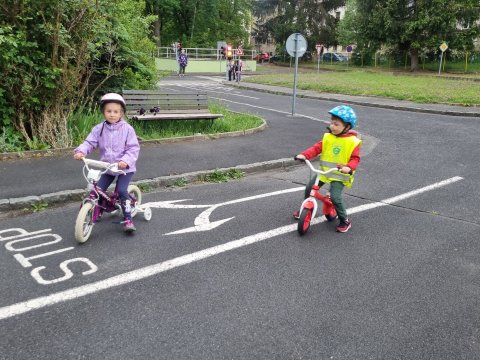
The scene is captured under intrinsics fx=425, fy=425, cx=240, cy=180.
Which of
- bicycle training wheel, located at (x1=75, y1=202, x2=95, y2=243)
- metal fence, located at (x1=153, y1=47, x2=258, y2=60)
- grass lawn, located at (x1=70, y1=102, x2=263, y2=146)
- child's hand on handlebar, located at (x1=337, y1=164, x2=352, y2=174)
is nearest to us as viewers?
bicycle training wheel, located at (x1=75, y1=202, x2=95, y2=243)

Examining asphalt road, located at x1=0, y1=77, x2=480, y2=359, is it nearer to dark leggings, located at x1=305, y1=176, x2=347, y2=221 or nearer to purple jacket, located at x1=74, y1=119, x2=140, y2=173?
dark leggings, located at x1=305, y1=176, x2=347, y2=221

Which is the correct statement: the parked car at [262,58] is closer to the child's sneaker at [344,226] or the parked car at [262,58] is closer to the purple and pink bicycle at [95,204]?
the child's sneaker at [344,226]

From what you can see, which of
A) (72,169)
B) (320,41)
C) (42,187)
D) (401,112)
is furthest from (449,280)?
(320,41)

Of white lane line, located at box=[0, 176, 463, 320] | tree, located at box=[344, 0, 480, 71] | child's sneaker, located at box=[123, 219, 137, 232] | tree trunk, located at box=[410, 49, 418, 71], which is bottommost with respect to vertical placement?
white lane line, located at box=[0, 176, 463, 320]

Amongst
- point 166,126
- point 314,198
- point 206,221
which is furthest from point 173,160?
point 314,198

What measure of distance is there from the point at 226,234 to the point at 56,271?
6.08 ft

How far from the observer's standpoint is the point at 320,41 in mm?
55062

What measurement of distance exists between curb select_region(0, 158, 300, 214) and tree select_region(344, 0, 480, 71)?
118 ft

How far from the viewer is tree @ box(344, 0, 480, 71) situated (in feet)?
124

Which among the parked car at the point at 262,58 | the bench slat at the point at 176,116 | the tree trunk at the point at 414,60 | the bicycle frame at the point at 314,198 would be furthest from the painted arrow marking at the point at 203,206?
the parked car at the point at 262,58

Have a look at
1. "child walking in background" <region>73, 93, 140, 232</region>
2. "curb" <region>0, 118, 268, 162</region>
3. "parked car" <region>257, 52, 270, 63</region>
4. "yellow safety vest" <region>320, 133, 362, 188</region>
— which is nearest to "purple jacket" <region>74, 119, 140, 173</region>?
"child walking in background" <region>73, 93, 140, 232</region>

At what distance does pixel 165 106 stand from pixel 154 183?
427cm

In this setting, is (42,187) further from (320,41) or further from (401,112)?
(320,41)

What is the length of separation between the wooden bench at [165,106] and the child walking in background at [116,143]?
191 inches
